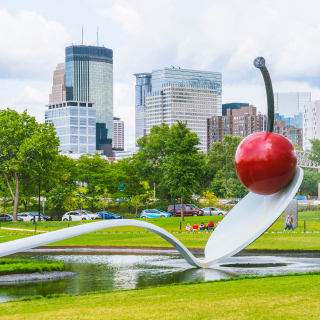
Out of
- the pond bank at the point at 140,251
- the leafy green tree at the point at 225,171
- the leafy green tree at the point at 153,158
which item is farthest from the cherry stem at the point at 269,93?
the leafy green tree at the point at 225,171

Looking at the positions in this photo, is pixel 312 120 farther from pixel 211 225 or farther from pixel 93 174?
pixel 211 225

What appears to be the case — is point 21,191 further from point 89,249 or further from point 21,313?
point 21,313

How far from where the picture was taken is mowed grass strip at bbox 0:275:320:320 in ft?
27.6

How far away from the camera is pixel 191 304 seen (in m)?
9.34

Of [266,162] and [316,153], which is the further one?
[316,153]

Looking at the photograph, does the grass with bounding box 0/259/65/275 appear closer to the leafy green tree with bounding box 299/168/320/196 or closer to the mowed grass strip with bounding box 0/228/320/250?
the mowed grass strip with bounding box 0/228/320/250

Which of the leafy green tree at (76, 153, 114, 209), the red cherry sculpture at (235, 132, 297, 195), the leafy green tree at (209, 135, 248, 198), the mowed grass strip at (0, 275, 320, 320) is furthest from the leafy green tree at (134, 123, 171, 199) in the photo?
the mowed grass strip at (0, 275, 320, 320)

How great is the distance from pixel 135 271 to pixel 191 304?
6756mm

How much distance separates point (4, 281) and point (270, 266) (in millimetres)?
8606

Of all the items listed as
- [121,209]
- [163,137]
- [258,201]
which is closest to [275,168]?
[258,201]

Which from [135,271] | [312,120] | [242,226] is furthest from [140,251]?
[312,120]

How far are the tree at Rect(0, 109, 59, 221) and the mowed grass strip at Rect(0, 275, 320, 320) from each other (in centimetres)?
3360

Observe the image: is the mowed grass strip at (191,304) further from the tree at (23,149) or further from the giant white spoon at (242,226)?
the tree at (23,149)

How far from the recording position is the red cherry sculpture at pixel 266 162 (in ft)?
52.1
